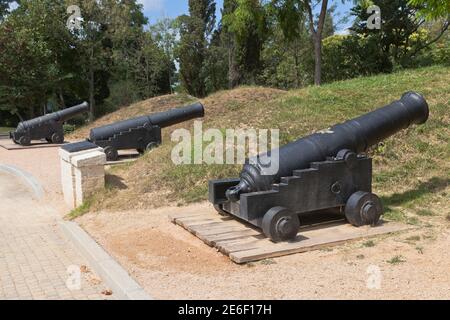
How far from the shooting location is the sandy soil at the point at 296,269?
368 centimetres

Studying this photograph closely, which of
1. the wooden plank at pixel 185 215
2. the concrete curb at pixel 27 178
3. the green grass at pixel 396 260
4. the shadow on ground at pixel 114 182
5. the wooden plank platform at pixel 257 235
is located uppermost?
the shadow on ground at pixel 114 182

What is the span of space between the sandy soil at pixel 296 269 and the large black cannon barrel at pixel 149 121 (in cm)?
652

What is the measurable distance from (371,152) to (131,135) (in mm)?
5719

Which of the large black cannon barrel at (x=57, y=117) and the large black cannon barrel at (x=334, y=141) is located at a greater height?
the large black cannon barrel at (x=57, y=117)

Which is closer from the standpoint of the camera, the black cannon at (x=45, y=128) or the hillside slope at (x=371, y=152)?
the hillside slope at (x=371, y=152)

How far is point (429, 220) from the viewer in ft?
18.2

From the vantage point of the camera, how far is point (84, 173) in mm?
6695

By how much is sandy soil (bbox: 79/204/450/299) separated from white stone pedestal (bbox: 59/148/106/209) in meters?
1.44

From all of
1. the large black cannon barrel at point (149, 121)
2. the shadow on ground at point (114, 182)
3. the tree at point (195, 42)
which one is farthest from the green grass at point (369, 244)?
the tree at point (195, 42)

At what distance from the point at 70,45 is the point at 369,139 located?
2333cm

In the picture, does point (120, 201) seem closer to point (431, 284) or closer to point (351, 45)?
point (431, 284)

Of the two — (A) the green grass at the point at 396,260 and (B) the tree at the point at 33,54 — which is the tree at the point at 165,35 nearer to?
(B) the tree at the point at 33,54
